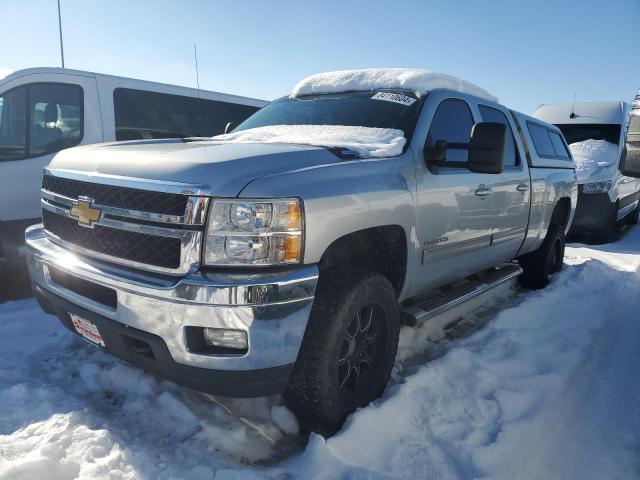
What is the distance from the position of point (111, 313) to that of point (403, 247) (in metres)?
1.58

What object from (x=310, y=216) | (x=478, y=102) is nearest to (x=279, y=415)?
(x=310, y=216)

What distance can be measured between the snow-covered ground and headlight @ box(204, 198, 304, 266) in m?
0.90

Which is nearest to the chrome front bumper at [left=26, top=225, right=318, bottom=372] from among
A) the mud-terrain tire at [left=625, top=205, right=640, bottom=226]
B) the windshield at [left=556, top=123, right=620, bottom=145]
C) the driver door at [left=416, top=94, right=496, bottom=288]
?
the driver door at [left=416, top=94, right=496, bottom=288]

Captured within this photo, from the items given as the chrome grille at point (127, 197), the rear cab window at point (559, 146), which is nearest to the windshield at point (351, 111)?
the chrome grille at point (127, 197)

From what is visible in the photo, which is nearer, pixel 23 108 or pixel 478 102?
pixel 478 102

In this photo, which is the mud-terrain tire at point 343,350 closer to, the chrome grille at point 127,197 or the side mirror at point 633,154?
the chrome grille at point 127,197

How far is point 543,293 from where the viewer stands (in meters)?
4.67

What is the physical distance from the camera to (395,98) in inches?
127

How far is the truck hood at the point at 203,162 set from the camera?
1.98 m

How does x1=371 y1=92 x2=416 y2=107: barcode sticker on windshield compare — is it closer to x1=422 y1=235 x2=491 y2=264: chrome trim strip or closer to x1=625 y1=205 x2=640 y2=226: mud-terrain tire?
x1=422 y1=235 x2=491 y2=264: chrome trim strip

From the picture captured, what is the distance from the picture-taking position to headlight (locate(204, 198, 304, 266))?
1934 mm

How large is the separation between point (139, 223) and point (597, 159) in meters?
8.39

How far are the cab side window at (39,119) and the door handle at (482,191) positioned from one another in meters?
4.02

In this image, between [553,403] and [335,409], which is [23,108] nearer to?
[335,409]
